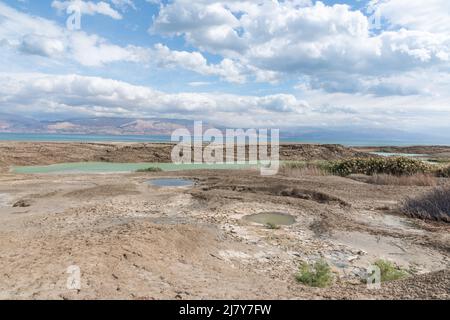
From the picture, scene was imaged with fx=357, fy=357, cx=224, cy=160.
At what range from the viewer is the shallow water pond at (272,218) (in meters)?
10.3

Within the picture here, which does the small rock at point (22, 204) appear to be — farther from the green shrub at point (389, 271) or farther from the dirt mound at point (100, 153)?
the dirt mound at point (100, 153)

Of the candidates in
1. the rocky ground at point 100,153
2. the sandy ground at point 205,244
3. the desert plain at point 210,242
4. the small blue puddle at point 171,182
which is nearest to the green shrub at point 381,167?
the desert plain at point 210,242

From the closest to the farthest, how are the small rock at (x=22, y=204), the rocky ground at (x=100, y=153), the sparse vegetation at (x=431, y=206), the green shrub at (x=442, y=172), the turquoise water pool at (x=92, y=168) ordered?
the sparse vegetation at (x=431, y=206) < the small rock at (x=22, y=204) < the green shrub at (x=442, y=172) < the turquoise water pool at (x=92, y=168) < the rocky ground at (x=100, y=153)

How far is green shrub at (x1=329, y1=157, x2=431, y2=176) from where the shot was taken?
21.1 metres

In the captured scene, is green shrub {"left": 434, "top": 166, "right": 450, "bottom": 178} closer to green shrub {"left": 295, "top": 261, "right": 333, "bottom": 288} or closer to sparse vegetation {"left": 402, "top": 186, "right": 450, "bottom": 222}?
sparse vegetation {"left": 402, "top": 186, "right": 450, "bottom": 222}

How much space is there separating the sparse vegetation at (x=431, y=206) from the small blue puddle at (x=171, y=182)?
992 centimetres

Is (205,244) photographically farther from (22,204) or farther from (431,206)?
(22,204)

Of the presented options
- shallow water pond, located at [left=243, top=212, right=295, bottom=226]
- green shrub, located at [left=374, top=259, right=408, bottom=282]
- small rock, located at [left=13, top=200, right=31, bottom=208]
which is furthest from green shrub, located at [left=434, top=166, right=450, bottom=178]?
small rock, located at [left=13, top=200, right=31, bottom=208]

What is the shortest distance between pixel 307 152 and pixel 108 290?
4058cm

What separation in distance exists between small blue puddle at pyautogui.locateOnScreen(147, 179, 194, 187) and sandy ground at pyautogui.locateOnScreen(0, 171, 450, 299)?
313 centimetres

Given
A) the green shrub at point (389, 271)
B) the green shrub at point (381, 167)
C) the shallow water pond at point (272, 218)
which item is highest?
the green shrub at point (381, 167)

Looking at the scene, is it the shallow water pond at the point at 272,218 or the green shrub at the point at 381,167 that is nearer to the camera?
the shallow water pond at the point at 272,218
